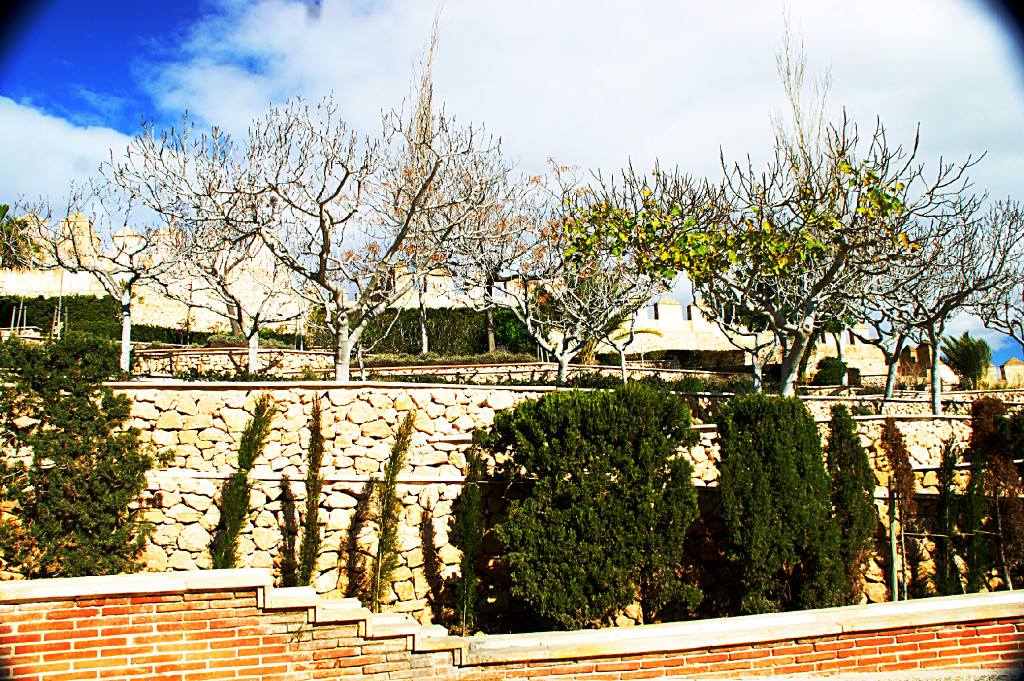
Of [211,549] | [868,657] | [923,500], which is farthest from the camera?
[923,500]

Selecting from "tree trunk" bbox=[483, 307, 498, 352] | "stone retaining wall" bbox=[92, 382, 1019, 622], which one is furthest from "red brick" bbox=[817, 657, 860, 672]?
"tree trunk" bbox=[483, 307, 498, 352]

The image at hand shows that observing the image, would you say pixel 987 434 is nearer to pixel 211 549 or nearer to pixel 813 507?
pixel 813 507

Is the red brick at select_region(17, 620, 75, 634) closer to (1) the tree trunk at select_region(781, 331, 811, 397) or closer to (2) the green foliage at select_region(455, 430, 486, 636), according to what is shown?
(2) the green foliage at select_region(455, 430, 486, 636)

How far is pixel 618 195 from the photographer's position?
12.8m

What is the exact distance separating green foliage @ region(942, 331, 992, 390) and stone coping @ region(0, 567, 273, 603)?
2382cm

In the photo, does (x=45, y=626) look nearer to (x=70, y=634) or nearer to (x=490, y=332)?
(x=70, y=634)

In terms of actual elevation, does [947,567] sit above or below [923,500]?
below

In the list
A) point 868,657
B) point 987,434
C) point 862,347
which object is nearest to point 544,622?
point 868,657

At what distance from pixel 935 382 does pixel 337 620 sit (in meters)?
14.0

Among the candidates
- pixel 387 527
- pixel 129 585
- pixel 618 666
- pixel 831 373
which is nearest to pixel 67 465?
pixel 129 585

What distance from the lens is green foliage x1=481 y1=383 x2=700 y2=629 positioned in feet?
24.3

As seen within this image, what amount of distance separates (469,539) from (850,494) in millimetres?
4975

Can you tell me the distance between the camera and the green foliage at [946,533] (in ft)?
29.5

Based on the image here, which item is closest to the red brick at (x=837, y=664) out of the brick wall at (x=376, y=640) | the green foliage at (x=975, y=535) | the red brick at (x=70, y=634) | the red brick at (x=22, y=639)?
the brick wall at (x=376, y=640)
